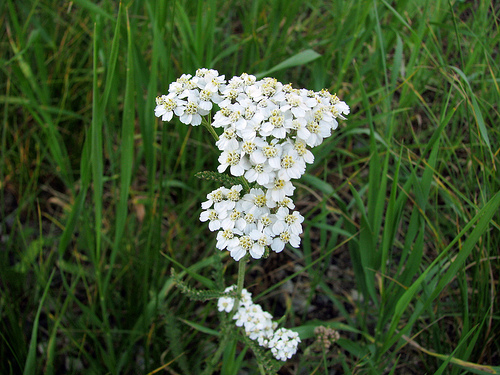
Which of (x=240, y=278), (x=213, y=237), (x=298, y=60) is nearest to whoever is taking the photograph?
(x=240, y=278)

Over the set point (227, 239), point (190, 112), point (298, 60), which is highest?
point (298, 60)

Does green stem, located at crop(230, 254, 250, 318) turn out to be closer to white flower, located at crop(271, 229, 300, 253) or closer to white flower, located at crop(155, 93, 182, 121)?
white flower, located at crop(271, 229, 300, 253)

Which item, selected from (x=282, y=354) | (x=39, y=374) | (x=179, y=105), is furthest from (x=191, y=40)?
(x=39, y=374)

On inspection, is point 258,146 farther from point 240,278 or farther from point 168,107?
point 240,278

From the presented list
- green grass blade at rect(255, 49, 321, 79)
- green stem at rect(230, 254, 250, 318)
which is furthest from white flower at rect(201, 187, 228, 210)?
green grass blade at rect(255, 49, 321, 79)

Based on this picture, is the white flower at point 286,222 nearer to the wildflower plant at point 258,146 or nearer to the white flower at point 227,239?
the wildflower plant at point 258,146

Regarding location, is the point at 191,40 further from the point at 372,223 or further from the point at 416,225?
the point at 416,225

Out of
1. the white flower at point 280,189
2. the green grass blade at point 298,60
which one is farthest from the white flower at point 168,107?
the green grass blade at point 298,60

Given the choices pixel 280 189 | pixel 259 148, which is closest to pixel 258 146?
pixel 259 148
